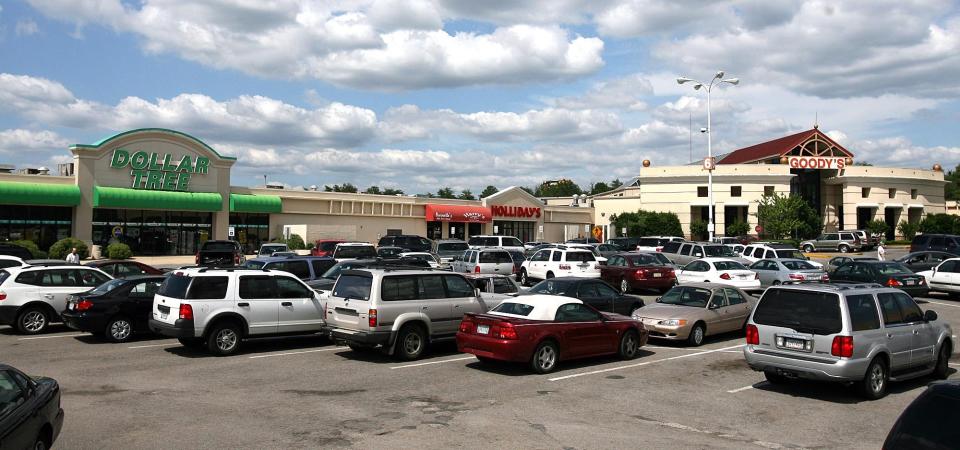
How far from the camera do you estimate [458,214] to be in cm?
6297

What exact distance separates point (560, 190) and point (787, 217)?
10912cm

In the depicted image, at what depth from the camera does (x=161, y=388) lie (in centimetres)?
1127

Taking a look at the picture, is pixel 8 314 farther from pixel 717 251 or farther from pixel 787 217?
pixel 787 217

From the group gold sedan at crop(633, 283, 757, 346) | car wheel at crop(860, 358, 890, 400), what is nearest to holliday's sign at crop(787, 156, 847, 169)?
gold sedan at crop(633, 283, 757, 346)

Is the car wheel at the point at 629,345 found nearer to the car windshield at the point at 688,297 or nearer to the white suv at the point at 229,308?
the car windshield at the point at 688,297

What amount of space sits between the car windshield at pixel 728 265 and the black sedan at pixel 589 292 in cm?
935

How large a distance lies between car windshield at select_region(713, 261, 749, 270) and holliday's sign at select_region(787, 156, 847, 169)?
49486 mm

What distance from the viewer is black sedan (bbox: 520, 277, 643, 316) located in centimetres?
1722

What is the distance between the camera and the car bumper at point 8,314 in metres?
16.5

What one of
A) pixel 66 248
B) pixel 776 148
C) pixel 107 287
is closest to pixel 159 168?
pixel 66 248

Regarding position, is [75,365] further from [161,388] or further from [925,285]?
[925,285]

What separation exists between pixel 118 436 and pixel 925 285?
2460 cm

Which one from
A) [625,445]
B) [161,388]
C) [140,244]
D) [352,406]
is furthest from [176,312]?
[140,244]

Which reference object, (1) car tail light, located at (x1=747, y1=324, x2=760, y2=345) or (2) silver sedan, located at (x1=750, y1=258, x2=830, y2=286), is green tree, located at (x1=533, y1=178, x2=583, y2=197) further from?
(1) car tail light, located at (x1=747, y1=324, x2=760, y2=345)
